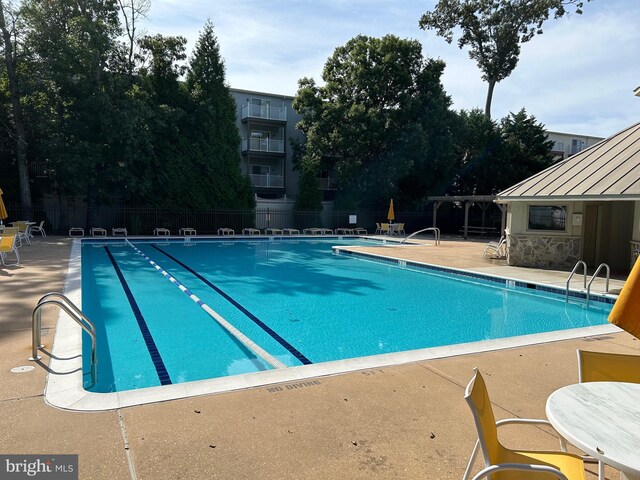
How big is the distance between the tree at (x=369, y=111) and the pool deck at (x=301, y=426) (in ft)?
77.3

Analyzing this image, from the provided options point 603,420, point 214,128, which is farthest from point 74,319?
point 214,128

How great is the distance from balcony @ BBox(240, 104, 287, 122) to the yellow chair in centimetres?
3061

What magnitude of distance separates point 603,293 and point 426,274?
511 centimetres

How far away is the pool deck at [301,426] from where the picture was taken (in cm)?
285

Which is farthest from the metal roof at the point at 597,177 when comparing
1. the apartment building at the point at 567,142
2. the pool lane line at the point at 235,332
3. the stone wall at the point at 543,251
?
the apartment building at the point at 567,142

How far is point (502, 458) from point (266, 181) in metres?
30.1

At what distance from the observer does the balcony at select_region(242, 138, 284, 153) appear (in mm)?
30906

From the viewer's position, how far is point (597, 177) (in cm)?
1122

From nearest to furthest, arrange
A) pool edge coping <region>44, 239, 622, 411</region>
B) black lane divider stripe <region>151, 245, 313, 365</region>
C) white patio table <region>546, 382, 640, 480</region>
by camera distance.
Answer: white patio table <region>546, 382, 640, 480</region>
pool edge coping <region>44, 239, 622, 411</region>
black lane divider stripe <region>151, 245, 313, 365</region>

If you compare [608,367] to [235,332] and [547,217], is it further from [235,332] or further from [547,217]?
[547,217]

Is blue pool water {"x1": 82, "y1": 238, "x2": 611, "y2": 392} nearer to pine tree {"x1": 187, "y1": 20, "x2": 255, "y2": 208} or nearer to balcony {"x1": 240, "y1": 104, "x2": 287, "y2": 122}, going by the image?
pine tree {"x1": 187, "y1": 20, "x2": 255, "y2": 208}

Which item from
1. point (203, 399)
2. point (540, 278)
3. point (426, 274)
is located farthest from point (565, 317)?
point (203, 399)

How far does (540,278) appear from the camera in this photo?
35.9 feet

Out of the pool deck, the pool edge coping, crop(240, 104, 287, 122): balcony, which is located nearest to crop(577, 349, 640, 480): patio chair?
the pool deck
